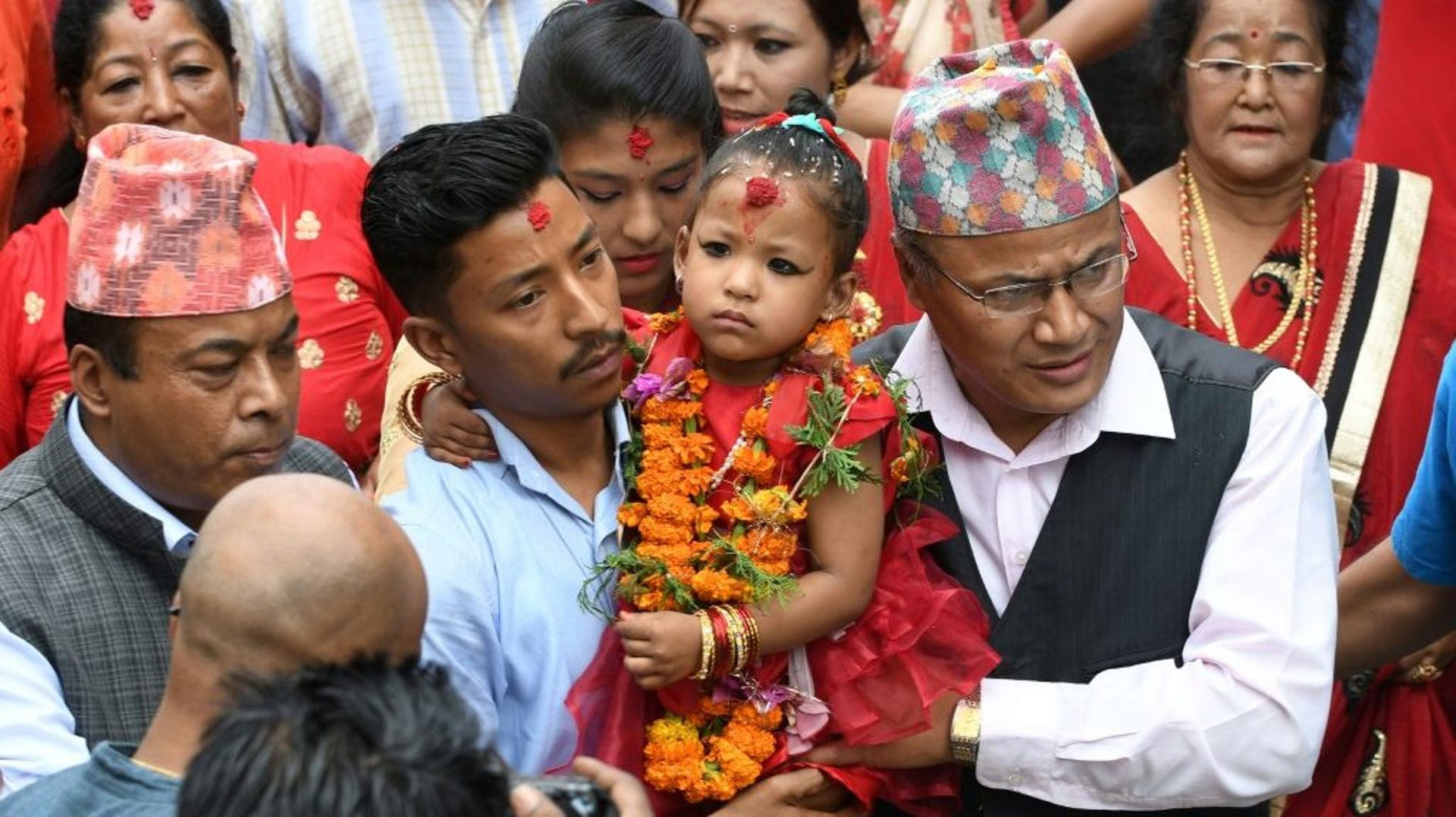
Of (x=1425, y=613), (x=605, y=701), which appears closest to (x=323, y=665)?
(x=605, y=701)

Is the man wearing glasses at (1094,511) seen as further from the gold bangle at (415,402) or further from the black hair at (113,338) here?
the black hair at (113,338)

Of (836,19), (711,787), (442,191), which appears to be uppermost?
(442,191)

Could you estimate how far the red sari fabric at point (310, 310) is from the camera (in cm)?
409

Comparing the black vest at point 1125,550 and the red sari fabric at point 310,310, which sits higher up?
the black vest at point 1125,550

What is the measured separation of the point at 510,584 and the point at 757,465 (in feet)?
1.46

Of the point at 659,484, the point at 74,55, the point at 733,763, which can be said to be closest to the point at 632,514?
the point at 659,484

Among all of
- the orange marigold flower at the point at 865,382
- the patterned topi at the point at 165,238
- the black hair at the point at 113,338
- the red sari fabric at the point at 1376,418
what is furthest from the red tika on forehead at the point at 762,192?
the red sari fabric at the point at 1376,418

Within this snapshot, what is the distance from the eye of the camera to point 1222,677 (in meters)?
3.12

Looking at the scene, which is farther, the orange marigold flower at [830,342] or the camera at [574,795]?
the orange marigold flower at [830,342]

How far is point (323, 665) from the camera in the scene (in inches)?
82.7

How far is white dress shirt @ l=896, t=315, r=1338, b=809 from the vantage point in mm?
3123

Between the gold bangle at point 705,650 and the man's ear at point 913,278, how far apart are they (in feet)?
2.51

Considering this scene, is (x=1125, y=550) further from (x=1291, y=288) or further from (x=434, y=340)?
(x=1291, y=288)

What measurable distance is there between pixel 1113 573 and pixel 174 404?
1558 mm
